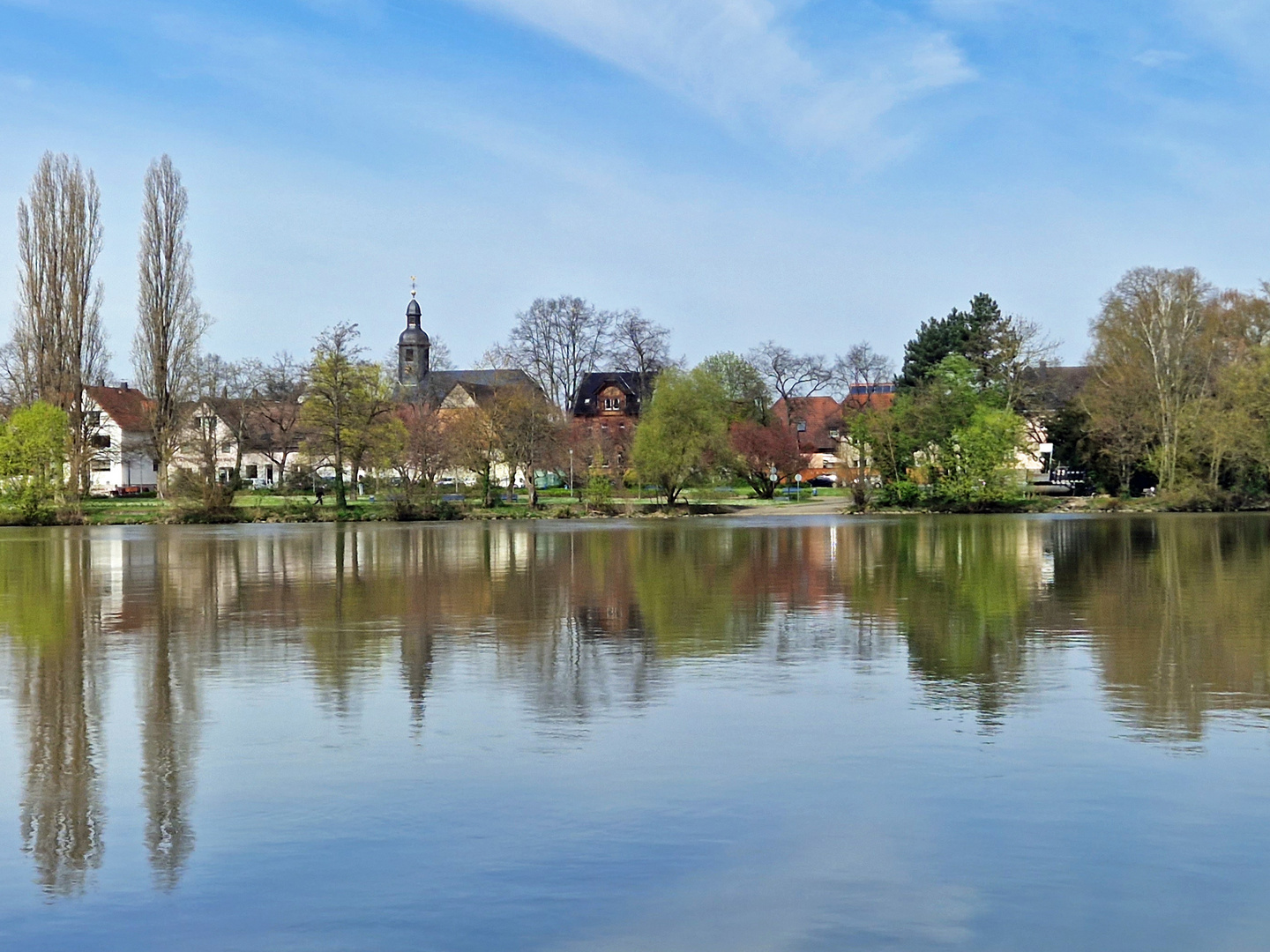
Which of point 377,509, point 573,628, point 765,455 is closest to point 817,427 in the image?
point 765,455

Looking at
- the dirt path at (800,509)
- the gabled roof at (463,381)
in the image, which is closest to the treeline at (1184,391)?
the dirt path at (800,509)

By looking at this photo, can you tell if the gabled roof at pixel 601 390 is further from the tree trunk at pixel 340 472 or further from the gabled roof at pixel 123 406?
the tree trunk at pixel 340 472

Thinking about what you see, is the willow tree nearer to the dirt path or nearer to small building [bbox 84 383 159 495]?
the dirt path

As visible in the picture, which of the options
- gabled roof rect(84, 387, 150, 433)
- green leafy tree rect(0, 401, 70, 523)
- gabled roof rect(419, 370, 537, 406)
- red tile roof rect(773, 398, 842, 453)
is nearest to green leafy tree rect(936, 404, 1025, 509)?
gabled roof rect(419, 370, 537, 406)

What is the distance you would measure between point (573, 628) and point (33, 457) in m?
53.8

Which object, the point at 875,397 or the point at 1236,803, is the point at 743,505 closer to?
the point at 875,397

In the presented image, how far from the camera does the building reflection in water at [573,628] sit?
11.1m

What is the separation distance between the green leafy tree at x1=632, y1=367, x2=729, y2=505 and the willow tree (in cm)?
2087

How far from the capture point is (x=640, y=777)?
9.30m

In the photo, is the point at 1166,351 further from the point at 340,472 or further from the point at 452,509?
the point at 340,472

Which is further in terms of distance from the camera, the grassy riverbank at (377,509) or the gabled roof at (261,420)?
the gabled roof at (261,420)

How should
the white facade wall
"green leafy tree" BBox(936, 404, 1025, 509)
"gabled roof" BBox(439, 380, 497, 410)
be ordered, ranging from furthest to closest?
"gabled roof" BBox(439, 380, 497, 410), the white facade wall, "green leafy tree" BBox(936, 404, 1025, 509)

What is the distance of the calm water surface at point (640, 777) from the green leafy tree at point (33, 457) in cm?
4738

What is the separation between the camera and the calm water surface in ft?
21.8
